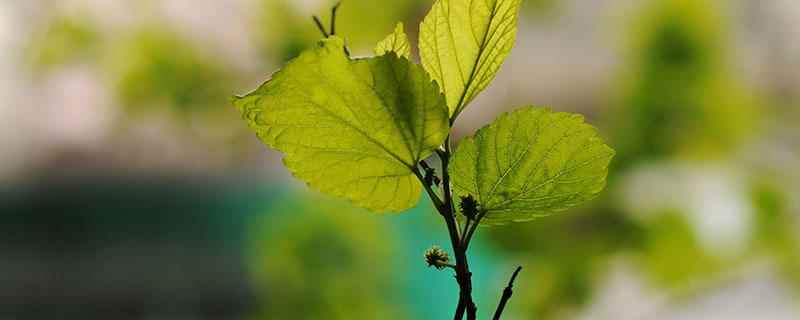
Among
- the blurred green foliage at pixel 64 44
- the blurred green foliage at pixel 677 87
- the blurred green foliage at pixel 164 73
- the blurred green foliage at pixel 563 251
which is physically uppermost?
the blurred green foliage at pixel 64 44

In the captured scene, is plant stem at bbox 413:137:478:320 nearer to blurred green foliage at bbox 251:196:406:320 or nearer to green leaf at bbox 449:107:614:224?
green leaf at bbox 449:107:614:224

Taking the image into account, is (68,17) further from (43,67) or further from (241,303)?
(241,303)

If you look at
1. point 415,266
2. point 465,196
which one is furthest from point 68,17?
point 465,196

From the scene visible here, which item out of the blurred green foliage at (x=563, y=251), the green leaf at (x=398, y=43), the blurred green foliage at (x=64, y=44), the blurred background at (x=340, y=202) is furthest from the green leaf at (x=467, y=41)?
the blurred green foliage at (x=64, y=44)

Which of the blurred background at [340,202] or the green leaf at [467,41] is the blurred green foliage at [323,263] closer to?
the blurred background at [340,202]

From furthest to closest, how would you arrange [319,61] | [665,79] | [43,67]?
[43,67], [665,79], [319,61]

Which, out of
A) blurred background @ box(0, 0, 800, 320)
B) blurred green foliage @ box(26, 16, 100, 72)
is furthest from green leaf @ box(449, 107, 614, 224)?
blurred green foliage @ box(26, 16, 100, 72)
